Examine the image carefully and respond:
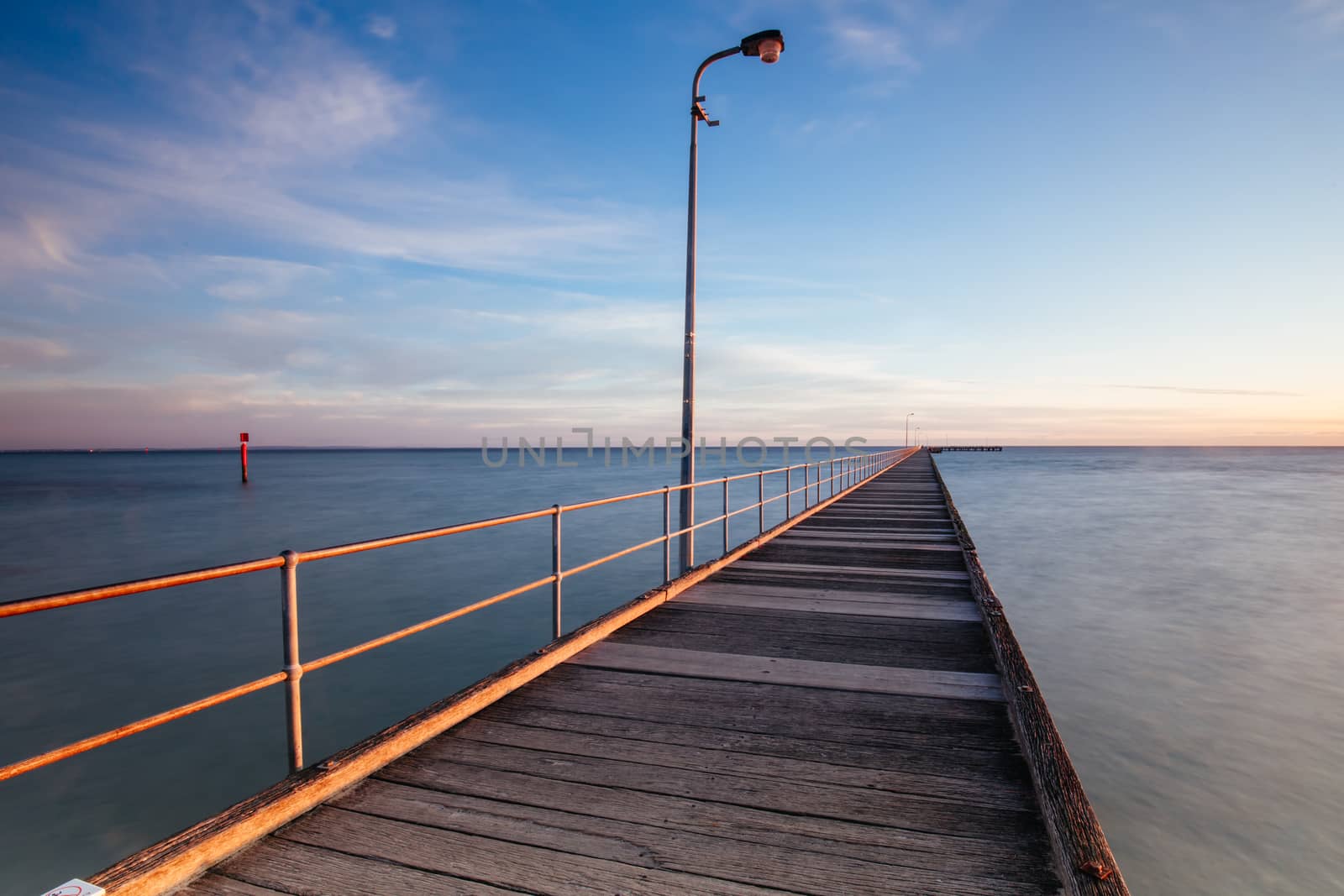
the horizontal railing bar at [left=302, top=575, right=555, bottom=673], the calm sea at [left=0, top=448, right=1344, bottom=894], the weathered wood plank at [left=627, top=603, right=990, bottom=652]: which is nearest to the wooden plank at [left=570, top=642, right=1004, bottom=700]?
the weathered wood plank at [left=627, top=603, right=990, bottom=652]

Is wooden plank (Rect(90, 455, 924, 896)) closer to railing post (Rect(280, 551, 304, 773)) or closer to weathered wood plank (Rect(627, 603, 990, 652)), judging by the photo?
railing post (Rect(280, 551, 304, 773))

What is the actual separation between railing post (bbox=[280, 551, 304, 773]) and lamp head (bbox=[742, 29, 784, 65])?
759 centimetres

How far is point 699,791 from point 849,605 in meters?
3.59

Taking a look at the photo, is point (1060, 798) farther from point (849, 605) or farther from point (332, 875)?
point (849, 605)

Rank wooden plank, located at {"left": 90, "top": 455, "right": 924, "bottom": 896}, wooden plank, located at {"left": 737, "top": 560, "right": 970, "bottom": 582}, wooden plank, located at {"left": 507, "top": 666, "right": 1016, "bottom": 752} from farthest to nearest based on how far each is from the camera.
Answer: wooden plank, located at {"left": 737, "top": 560, "right": 970, "bottom": 582}
wooden plank, located at {"left": 507, "top": 666, "right": 1016, "bottom": 752}
wooden plank, located at {"left": 90, "top": 455, "right": 924, "bottom": 896}

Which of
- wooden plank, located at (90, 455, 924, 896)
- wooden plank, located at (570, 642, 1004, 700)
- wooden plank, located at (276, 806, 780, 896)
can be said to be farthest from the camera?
wooden plank, located at (570, 642, 1004, 700)

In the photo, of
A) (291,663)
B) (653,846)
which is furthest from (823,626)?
(291,663)

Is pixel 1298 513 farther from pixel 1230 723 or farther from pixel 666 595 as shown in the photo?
pixel 666 595

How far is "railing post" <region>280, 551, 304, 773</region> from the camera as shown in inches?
Result: 102

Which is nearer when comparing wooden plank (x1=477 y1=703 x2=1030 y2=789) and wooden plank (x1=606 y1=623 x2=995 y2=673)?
wooden plank (x1=477 y1=703 x2=1030 y2=789)

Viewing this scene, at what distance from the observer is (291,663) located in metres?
2.73

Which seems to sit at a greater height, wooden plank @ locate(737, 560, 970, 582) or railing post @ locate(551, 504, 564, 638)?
railing post @ locate(551, 504, 564, 638)

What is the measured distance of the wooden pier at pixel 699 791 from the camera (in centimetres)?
222

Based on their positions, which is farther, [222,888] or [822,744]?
[822,744]
